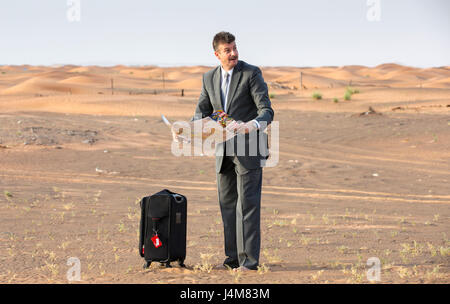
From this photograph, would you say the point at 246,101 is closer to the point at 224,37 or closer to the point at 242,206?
the point at 224,37

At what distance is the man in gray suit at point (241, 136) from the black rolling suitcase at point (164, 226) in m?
0.43

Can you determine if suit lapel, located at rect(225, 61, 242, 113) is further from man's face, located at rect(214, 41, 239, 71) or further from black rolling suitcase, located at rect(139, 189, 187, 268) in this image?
black rolling suitcase, located at rect(139, 189, 187, 268)

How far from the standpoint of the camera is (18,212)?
7.65m

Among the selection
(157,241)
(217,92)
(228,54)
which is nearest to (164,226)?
(157,241)

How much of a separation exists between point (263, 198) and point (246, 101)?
16.8 ft

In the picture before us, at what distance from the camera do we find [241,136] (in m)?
4.49

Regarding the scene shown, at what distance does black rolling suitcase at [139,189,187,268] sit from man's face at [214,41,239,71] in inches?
50.4

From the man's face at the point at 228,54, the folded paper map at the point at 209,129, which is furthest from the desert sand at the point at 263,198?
the man's face at the point at 228,54

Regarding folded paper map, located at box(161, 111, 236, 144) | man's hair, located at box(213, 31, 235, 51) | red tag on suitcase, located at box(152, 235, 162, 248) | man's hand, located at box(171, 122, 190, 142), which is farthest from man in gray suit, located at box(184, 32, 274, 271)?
red tag on suitcase, located at box(152, 235, 162, 248)

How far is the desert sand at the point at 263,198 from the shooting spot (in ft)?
16.6

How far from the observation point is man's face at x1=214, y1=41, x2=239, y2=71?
4375mm

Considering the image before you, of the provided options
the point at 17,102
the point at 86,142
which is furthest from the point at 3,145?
the point at 17,102
